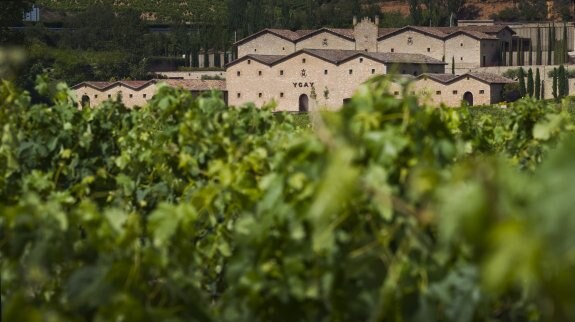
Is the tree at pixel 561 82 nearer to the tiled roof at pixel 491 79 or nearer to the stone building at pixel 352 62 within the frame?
the tiled roof at pixel 491 79

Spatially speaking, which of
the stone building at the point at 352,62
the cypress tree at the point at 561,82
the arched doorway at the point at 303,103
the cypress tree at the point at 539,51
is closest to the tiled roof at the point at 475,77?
the stone building at the point at 352,62

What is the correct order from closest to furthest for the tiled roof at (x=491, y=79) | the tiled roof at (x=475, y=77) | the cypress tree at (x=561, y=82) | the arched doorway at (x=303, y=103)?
1. the tiled roof at (x=475, y=77)
2. the tiled roof at (x=491, y=79)
3. the cypress tree at (x=561, y=82)
4. the arched doorway at (x=303, y=103)

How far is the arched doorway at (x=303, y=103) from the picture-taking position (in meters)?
55.0

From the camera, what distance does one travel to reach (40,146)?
6754 millimetres

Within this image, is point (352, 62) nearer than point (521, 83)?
No

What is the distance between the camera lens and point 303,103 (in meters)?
55.5

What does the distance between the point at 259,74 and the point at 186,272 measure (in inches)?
2047

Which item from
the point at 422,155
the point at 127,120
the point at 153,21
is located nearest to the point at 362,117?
the point at 422,155

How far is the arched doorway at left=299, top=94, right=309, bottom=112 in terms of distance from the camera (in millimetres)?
55031

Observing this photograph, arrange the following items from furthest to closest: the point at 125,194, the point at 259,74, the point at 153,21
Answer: the point at 153,21
the point at 259,74
the point at 125,194

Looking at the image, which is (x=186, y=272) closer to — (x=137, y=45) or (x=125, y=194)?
(x=125, y=194)

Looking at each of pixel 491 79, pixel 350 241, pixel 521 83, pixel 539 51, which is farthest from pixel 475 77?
pixel 350 241

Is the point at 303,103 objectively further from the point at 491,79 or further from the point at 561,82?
the point at 561,82

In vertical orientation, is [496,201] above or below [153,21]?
below
